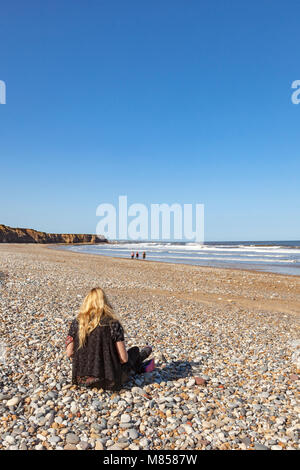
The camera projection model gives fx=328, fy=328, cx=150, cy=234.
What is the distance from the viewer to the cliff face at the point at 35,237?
129875mm

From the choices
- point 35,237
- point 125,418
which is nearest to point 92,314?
point 125,418

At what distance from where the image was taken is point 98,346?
17.7ft

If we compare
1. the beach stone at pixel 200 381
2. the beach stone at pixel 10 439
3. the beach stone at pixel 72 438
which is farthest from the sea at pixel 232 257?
the beach stone at pixel 10 439

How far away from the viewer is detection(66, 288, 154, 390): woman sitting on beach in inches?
213

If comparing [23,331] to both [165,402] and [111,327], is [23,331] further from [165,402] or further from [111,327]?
[165,402]

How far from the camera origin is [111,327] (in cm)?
542

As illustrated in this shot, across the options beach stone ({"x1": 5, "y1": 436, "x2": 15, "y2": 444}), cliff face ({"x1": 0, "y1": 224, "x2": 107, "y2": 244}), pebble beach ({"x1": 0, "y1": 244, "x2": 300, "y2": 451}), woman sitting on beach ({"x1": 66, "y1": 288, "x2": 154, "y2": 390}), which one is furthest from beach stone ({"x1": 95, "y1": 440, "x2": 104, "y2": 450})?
cliff face ({"x1": 0, "y1": 224, "x2": 107, "y2": 244})

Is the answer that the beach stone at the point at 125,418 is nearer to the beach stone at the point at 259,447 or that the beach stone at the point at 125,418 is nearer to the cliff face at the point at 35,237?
the beach stone at the point at 259,447

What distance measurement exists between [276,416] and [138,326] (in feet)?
17.3

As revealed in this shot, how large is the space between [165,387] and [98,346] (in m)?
1.51

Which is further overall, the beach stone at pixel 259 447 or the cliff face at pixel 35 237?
the cliff face at pixel 35 237

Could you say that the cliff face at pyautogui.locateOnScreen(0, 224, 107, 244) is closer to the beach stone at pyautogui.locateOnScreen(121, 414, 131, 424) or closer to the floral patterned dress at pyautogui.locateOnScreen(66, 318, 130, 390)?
the floral patterned dress at pyautogui.locateOnScreen(66, 318, 130, 390)
